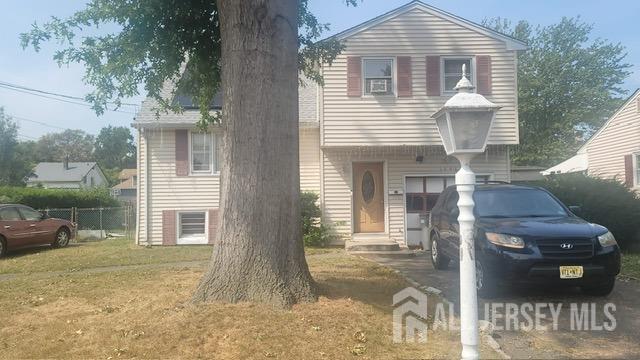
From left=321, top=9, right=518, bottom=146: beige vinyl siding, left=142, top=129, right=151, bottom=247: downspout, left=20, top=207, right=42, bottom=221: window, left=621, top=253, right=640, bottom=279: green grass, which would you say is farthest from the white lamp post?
left=20, top=207, right=42, bottom=221: window

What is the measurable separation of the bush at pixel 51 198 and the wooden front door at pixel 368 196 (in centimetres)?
1556

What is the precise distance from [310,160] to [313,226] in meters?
2.54

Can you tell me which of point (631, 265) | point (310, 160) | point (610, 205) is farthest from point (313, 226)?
point (631, 265)

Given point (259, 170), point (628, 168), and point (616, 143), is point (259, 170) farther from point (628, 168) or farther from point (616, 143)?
point (616, 143)

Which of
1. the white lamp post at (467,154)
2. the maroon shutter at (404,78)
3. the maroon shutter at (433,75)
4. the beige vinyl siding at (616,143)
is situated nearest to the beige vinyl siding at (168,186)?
the maroon shutter at (404,78)

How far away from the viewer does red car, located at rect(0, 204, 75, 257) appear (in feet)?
46.5

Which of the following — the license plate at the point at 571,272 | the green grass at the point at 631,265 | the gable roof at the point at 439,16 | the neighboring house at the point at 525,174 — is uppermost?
the gable roof at the point at 439,16

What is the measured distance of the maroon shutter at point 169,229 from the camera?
16.2m

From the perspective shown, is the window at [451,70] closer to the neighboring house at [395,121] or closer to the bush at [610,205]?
the neighboring house at [395,121]

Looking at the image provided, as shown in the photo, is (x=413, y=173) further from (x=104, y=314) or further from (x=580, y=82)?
(x=580, y=82)

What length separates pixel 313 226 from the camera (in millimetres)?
14828

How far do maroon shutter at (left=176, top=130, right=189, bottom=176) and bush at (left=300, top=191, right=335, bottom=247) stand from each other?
4.14m

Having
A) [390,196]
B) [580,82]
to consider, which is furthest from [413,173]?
[580,82]

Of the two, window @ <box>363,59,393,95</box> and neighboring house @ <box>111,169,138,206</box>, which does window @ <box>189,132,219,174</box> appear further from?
neighboring house @ <box>111,169,138,206</box>
